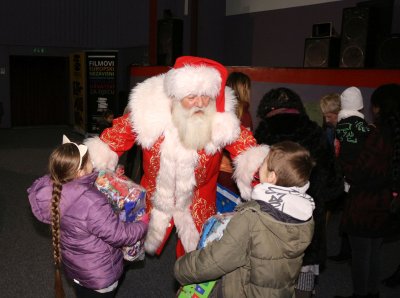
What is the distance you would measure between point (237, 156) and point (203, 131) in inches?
10.5

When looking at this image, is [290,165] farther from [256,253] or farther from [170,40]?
[170,40]

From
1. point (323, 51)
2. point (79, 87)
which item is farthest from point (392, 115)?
point (79, 87)

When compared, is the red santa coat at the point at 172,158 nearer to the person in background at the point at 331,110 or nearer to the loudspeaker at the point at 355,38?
the person in background at the point at 331,110

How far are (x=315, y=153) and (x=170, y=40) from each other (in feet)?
19.8

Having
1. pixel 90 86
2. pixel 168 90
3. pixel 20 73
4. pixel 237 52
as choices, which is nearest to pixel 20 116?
pixel 20 73

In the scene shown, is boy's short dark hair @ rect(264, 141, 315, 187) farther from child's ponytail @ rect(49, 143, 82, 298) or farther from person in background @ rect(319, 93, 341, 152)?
person in background @ rect(319, 93, 341, 152)

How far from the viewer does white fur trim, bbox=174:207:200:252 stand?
2090 millimetres

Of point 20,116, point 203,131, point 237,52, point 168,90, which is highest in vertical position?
point 237,52

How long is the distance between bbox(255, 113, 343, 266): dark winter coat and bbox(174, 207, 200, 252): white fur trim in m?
0.56

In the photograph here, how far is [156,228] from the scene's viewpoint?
212cm

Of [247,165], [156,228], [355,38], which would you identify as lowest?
[156,228]

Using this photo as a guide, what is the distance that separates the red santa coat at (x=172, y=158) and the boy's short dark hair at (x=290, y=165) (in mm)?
568

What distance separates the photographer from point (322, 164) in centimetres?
196

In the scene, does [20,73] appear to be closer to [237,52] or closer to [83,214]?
[237,52]
